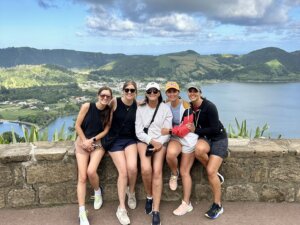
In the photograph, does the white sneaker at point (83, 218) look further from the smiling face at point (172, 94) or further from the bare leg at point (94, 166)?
the smiling face at point (172, 94)

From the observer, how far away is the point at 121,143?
335cm

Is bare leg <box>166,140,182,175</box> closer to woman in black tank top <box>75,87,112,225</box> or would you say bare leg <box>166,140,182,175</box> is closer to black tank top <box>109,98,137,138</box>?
black tank top <box>109,98,137,138</box>

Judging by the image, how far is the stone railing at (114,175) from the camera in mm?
3287

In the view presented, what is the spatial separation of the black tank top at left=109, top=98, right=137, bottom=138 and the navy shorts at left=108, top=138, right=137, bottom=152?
0.14 ft

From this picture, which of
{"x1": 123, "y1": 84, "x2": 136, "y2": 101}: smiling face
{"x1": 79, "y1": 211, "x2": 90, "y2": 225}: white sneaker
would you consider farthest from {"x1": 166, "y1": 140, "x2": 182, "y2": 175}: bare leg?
{"x1": 79, "y1": 211, "x2": 90, "y2": 225}: white sneaker

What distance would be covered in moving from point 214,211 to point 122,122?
4.06ft

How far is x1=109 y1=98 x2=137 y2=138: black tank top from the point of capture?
3.37 metres

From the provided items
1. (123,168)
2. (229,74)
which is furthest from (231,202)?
(229,74)

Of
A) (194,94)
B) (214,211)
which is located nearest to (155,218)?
(214,211)

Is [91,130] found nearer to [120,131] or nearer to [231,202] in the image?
[120,131]

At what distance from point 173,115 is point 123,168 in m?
0.73

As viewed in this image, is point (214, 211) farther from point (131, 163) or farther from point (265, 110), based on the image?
point (265, 110)

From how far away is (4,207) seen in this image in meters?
3.33

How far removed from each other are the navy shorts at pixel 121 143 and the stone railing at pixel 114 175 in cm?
17
